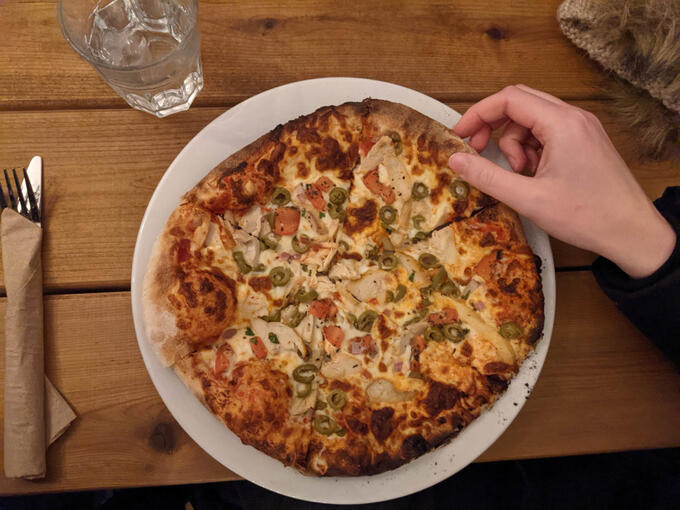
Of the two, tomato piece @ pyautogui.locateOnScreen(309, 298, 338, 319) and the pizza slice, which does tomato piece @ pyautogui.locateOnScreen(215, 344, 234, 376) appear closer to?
the pizza slice

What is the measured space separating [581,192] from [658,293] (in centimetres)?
56

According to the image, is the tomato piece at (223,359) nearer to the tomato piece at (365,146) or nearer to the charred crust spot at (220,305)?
the charred crust spot at (220,305)

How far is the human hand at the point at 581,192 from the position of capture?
2107 mm

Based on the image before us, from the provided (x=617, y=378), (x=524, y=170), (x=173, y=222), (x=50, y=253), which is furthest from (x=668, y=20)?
(x=50, y=253)

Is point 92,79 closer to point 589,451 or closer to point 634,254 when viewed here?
point 634,254

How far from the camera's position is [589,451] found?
259cm

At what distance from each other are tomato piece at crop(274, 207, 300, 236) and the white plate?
0.40 meters

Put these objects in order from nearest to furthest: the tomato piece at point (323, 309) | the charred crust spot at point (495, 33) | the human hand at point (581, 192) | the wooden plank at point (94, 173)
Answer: the human hand at point (581, 192) < the tomato piece at point (323, 309) < the wooden plank at point (94, 173) < the charred crust spot at point (495, 33)

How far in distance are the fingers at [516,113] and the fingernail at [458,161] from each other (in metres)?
0.30

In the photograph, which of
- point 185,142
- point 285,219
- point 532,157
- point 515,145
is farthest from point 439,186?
point 185,142

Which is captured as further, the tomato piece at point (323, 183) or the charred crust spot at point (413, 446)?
the tomato piece at point (323, 183)

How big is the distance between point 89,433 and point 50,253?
2.92 ft

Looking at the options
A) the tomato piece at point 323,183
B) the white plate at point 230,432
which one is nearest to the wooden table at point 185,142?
the white plate at point 230,432

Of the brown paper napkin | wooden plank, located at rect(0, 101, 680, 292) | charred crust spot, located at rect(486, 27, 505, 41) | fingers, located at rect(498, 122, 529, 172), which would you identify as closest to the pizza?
fingers, located at rect(498, 122, 529, 172)
